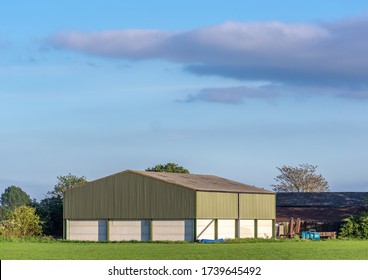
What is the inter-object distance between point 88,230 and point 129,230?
4334 mm

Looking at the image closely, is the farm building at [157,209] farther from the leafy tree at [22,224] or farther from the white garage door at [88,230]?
Result: the leafy tree at [22,224]

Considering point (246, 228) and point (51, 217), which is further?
point (51, 217)

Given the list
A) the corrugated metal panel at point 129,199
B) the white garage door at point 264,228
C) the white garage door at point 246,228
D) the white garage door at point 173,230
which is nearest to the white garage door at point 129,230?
the corrugated metal panel at point 129,199

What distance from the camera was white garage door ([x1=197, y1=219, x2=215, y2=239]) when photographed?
7719cm

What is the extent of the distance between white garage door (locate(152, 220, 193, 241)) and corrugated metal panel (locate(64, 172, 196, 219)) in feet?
1.69

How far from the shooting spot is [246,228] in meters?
84.2

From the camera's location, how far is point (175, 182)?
3137 inches

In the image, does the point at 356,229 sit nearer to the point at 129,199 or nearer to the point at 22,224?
A: the point at 129,199

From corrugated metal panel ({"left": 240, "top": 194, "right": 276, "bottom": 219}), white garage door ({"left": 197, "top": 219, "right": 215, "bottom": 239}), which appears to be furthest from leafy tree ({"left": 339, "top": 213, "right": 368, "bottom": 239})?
white garage door ({"left": 197, "top": 219, "right": 215, "bottom": 239})

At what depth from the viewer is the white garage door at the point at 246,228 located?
83.4 metres

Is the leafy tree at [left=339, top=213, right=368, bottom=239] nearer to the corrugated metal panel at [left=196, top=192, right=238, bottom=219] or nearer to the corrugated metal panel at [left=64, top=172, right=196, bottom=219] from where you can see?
the corrugated metal panel at [left=196, top=192, right=238, bottom=219]

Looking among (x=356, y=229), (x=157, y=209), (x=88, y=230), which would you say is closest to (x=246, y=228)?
(x=157, y=209)
